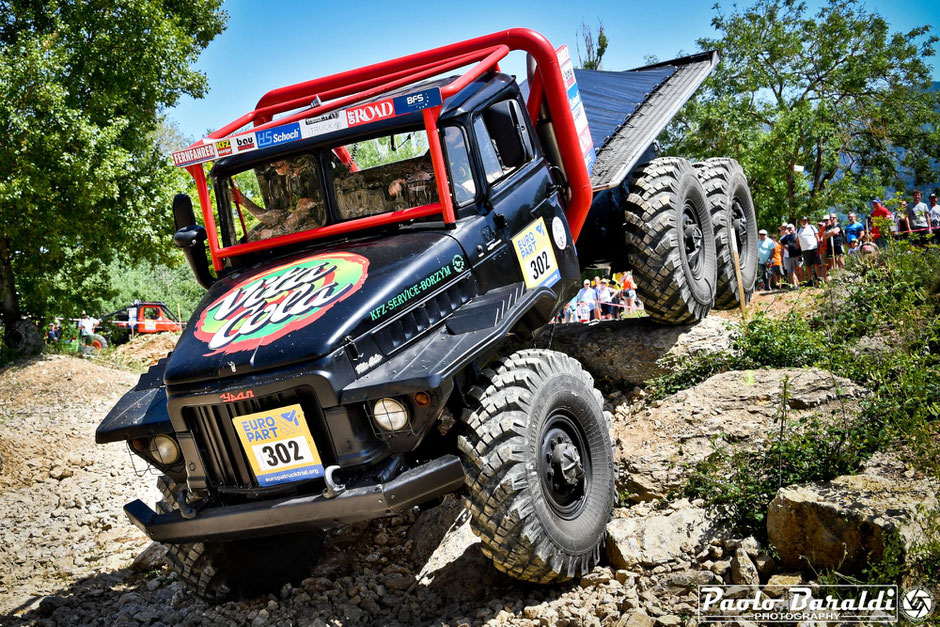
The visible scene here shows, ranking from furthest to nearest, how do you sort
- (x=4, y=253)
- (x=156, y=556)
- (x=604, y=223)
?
(x=4, y=253), (x=604, y=223), (x=156, y=556)

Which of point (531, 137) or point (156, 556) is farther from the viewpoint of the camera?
point (156, 556)

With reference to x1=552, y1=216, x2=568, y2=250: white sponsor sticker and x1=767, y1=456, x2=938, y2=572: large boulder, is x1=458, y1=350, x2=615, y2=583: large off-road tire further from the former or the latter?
x1=552, y1=216, x2=568, y2=250: white sponsor sticker

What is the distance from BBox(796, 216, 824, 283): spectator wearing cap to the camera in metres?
14.1

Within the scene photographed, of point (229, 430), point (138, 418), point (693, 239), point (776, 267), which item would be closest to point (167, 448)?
point (138, 418)

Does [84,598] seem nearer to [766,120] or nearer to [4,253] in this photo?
[4,253]

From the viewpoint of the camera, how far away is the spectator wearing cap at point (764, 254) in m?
14.8

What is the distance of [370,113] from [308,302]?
4.49 feet

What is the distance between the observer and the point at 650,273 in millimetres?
7172

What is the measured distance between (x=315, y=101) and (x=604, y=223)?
3.14 metres

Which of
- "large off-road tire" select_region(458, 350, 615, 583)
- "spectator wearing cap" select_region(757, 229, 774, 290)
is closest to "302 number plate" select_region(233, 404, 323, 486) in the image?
"large off-road tire" select_region(458, 350, 615, 583)

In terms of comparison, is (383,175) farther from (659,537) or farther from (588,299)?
(588,299)

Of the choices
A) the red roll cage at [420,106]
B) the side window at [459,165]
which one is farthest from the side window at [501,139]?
the red roll cage at [420,106]

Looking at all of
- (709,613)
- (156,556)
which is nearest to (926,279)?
(709,613)

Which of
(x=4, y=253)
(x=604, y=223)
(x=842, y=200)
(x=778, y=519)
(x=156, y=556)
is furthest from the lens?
(x=842, y=200)
